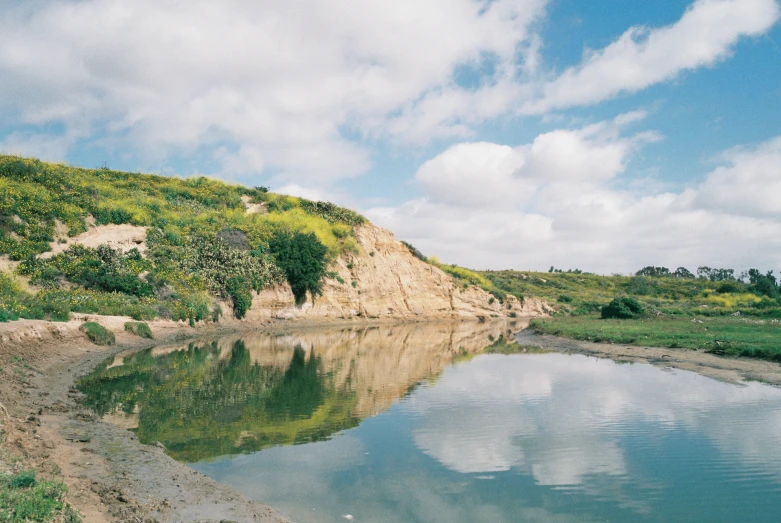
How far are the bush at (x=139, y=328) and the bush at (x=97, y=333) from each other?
2.26 m

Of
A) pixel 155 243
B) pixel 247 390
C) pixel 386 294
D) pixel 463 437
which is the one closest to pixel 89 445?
pixel 247 390

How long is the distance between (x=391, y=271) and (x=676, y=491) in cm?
4545

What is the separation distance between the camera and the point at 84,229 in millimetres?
34156

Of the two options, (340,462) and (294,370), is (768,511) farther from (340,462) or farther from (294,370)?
(294,370)

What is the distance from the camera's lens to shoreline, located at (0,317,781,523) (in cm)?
643

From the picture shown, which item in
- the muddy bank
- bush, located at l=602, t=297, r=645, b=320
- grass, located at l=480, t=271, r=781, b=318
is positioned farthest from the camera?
grass, located at l=480, t=271, r=781, b=318

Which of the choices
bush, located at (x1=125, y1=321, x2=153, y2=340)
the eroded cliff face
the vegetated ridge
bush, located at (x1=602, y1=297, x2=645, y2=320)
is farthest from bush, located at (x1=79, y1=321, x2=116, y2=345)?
bush, located at (x1=602, y1=297, x2=645, y2=320)

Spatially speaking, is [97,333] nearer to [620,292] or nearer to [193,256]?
[193,256]

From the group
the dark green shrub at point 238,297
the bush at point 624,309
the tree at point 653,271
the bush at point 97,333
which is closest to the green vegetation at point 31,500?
the bush at point 97,333

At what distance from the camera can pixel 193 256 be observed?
3675 centimetres

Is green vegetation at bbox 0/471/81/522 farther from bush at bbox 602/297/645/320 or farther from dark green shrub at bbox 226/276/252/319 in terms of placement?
bush at bbox 602/297/645/320

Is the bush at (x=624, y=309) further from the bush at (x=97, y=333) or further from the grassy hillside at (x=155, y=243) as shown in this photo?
the bush at (x=97, y=333)

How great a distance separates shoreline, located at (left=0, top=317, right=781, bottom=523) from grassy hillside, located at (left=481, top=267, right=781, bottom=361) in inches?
233

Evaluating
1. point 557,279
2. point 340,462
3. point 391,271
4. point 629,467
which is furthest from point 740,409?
point 557,279
